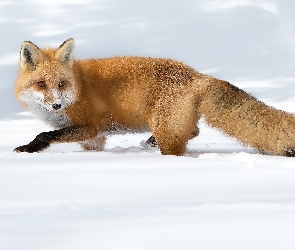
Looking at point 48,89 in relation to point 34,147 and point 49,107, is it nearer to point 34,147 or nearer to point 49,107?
point 49,107

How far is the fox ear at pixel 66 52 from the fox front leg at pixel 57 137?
0.65 metres

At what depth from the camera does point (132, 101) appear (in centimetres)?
434

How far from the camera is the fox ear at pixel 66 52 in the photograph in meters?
4.54

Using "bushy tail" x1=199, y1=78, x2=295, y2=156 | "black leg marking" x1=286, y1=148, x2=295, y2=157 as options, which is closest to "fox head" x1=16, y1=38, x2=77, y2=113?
"bushy tail" x1=199, y1=78, x2=295, y2=156

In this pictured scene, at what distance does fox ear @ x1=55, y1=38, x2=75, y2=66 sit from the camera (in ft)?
14.9

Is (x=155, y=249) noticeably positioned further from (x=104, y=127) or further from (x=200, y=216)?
(x=104, y=127)

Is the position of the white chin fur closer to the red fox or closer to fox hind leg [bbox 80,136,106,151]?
the red fox

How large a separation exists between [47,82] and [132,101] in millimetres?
730

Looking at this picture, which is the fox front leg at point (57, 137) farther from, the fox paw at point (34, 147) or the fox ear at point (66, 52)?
the fox ear at point (66, 52)

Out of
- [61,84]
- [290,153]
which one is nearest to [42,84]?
[61,84]

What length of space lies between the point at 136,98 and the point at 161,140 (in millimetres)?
436

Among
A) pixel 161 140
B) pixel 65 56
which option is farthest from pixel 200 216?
pixel 65 56

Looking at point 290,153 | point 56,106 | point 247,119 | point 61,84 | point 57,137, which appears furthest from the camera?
point 61,84

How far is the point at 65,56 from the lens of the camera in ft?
15.0
